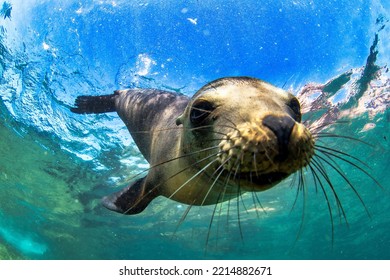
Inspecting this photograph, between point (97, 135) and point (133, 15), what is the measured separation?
488 cm

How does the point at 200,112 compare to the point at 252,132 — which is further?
the point at 200,112

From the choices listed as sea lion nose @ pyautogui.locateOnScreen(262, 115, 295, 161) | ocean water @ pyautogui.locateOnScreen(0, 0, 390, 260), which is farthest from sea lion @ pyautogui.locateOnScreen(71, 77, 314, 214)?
ocean water @ pyautogui.locateOnScreen(0, 0, 390, 260)

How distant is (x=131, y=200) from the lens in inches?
151

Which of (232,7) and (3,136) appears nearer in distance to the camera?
(232,7)

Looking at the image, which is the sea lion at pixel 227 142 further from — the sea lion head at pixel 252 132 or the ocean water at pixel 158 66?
the ocean water at pixel 158 66

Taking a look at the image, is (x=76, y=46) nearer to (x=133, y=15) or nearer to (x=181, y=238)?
(x=133, y=15)

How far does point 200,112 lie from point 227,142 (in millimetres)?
578

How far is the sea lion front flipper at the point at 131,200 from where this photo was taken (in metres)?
3.68

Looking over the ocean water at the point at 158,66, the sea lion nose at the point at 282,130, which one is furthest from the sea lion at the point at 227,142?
the ocean water at the point at 158,66

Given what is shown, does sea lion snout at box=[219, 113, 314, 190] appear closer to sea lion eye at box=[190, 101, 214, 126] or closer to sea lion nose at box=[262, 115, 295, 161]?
sea lion nose at box=[262, 115, 295, 161]

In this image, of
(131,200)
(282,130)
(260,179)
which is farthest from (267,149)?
(131,200)

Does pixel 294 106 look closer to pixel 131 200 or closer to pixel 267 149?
pixel 267 149
